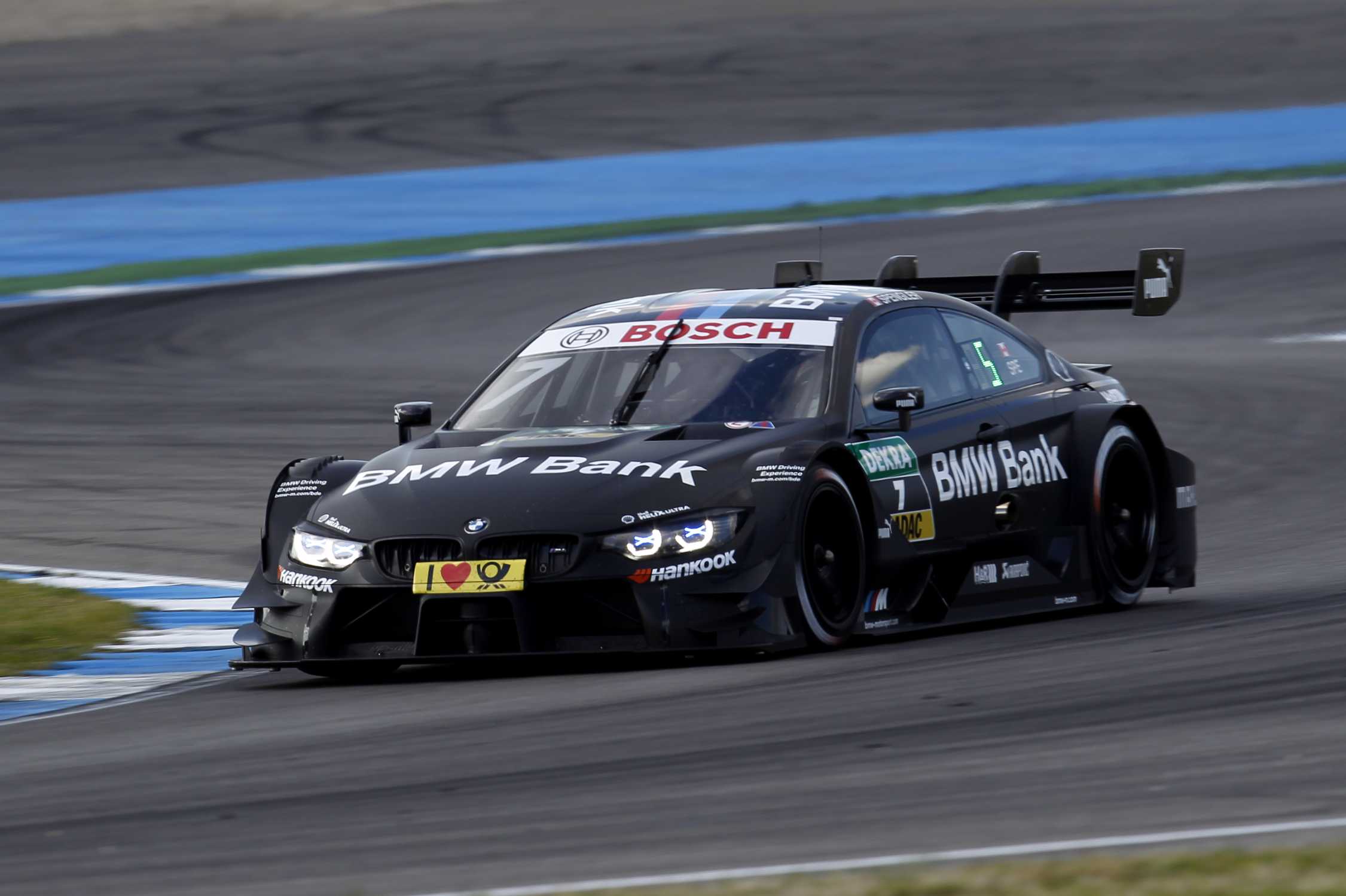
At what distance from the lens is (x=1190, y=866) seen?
14.4ft

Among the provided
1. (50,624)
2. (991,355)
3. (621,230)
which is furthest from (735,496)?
(621,230)

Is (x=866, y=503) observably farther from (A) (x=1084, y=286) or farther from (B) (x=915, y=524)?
(A) (x=1084, y=286)

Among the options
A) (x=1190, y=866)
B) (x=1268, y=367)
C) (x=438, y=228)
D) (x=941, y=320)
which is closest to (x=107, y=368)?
(x=438, y=228)

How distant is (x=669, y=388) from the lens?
861 cm

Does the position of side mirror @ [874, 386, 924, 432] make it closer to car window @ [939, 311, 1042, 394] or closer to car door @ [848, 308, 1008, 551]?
car door @ [848, 308, 1008, 551]

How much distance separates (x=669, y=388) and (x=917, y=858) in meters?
4.12

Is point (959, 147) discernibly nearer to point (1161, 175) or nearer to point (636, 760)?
point (1161, 175)

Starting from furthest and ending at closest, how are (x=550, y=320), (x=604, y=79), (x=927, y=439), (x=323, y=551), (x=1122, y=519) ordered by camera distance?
(x=604, y=79) → (x=550, y=320) → (x=1122, y=519) → (x=927, y=439) → (x=323, y=551)

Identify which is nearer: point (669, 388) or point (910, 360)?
point (669, 388)

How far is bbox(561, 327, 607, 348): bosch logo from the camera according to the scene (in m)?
9.02

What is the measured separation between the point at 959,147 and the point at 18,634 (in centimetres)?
2051

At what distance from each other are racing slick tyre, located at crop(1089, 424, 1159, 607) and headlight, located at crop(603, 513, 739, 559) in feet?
7.19

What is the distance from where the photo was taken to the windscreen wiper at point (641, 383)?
858 cm

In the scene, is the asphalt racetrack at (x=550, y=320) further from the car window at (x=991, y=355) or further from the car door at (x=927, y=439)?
the car window at (x=991, y=355)
